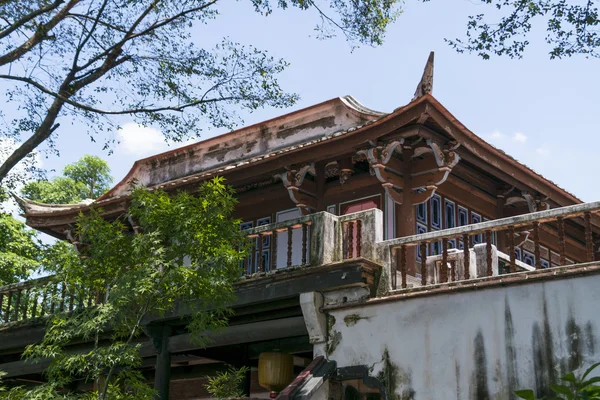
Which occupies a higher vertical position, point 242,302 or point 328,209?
point 328,209

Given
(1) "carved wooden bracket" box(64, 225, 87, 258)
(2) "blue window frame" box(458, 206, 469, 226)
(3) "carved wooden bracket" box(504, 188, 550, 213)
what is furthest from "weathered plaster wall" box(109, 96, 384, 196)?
(3) "carved wooden bracket" box(504, 188, 550, 213)

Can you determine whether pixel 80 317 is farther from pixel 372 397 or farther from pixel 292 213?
pixel 292 213

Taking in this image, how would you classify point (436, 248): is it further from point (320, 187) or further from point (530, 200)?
point (530, 200)

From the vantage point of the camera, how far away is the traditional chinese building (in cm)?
803

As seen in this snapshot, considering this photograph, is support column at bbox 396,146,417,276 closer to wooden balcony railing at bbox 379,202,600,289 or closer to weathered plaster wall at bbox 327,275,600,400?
wooden balcony railing at bbox 379,202,600,289

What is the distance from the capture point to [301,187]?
12.2 metres

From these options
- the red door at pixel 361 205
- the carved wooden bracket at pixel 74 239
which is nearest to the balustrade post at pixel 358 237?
the red door at pixel 361 205

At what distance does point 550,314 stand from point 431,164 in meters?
3.92

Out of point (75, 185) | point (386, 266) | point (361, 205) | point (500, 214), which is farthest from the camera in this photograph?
point (75, 185)

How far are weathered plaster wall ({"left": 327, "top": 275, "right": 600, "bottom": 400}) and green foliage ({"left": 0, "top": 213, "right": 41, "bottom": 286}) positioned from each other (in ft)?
39.8

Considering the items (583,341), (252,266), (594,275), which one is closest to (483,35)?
(594,275)

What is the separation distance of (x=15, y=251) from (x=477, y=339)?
48.8ft

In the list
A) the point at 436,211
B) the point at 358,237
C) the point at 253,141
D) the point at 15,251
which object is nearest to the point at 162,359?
the point at 358,237

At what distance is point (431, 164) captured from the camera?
11.4m
